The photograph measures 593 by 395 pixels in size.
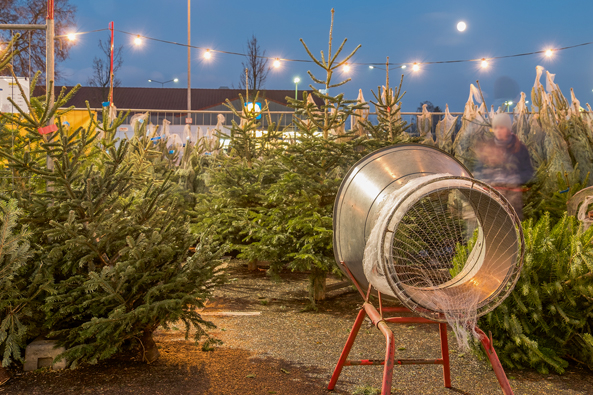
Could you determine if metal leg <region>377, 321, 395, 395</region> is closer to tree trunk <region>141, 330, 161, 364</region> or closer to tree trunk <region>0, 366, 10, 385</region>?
tree trunk <region>141, 330, 161, 364</region>

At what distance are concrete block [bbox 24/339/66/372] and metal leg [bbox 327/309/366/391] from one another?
1.89m

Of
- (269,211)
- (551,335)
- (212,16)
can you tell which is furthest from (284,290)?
(212,16)

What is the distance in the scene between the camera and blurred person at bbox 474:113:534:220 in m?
5.89

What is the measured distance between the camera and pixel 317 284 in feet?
19.2

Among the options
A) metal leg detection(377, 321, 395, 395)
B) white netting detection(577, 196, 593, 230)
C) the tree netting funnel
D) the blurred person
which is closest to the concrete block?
the tree netting funnel

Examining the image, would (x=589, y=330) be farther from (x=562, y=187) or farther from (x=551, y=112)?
(x=551, y=112)

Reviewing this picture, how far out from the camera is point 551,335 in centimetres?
371

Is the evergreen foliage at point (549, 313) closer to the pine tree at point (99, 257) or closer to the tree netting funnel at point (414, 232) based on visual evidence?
the tree netting funnel at point (414, 232)

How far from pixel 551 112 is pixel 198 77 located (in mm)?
135252

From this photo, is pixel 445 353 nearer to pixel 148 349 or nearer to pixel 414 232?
pixel 414 232

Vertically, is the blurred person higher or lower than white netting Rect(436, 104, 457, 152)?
lower

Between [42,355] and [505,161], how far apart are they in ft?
17.1

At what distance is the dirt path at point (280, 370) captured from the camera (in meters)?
3.28

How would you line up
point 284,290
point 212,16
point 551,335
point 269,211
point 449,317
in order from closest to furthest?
point 449,317, point 551,335, point 269,211, point 284,290, point 212,16
